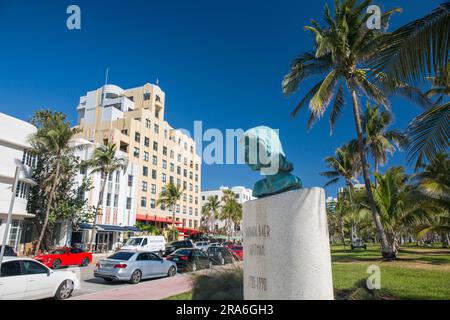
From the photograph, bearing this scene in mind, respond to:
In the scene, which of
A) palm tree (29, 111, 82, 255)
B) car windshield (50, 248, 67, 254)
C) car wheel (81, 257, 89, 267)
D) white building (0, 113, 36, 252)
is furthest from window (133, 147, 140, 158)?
car windshield (50, 248, 67, 254)

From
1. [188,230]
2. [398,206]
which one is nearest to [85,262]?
[398,206]

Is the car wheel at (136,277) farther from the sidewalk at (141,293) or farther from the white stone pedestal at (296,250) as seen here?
the white stone pedestal at (296,250)

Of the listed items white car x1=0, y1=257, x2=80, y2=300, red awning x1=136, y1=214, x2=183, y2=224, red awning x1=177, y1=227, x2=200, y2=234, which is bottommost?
white car x1=0, y1=257, x2=80, y2=300

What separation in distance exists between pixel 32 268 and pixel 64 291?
4.88 ft

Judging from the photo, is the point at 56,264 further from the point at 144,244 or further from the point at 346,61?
the point at 346,61

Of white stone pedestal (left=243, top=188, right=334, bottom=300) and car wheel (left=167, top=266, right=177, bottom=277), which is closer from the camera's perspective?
white stone pedestal (left=243, top=188, right=334, bottom=300)

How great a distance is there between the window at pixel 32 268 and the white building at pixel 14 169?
69.0ft

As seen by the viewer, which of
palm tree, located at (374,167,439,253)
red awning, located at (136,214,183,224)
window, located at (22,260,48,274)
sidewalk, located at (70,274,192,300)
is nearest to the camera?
window, located at (22,260,48,274)

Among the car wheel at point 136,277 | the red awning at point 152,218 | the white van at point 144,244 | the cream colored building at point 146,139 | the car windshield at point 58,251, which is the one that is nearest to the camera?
the car wheel at point 136,277

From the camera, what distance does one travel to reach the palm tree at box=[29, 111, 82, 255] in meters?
31.1

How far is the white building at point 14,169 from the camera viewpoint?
92.1 ft

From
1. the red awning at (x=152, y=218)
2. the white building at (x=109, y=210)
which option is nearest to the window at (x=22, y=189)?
the white building at (x=109, y=210)

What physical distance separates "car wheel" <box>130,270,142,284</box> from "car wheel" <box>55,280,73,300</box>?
4.00 metres

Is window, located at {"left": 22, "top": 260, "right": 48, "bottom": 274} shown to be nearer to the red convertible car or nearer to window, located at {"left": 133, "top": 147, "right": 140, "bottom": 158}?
the red convertible car
